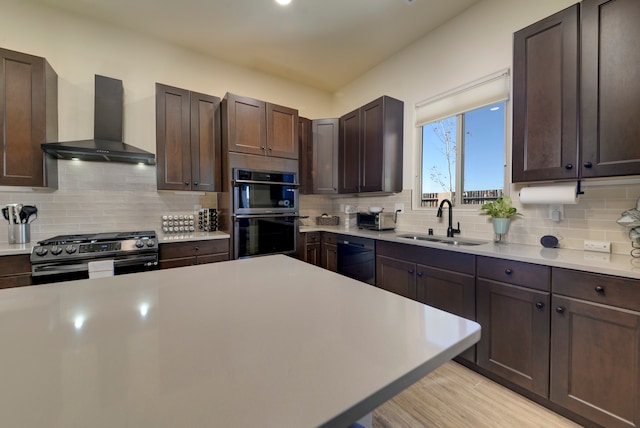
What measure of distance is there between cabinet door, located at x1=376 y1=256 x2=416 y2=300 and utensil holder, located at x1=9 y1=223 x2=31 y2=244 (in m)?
3.26

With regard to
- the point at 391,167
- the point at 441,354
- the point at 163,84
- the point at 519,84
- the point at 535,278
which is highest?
the point at 163,84

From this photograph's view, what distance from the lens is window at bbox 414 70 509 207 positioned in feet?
7.93

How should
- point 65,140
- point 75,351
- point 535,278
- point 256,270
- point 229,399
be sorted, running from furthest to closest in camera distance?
point 65,140 < point 535,278 < point 256,270 < point 75,351 < point 229,399

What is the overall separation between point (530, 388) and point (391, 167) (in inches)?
90.4

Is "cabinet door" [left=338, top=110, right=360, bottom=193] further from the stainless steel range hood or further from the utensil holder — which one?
the utensil holder

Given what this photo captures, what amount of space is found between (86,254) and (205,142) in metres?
1.59

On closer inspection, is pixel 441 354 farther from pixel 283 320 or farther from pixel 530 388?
pixel 530 388

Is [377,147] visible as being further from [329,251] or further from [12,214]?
[12,214]

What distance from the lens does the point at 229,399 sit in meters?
0.43

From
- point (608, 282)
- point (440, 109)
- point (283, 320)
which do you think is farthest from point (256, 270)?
point (440, 109)

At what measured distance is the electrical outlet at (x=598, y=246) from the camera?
1.76m

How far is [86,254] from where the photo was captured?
2.24 m

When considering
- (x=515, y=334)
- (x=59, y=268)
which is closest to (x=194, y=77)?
(x=59, y=268)

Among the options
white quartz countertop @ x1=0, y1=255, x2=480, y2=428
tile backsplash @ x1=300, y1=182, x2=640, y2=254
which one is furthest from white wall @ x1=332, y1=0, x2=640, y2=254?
white quartz countertop @ x1=0, y1=255, x2=480, y2=428
